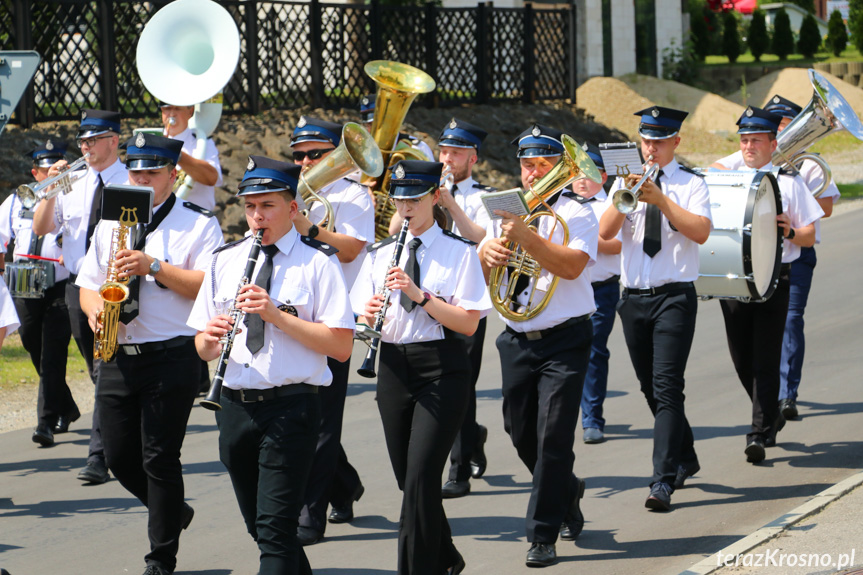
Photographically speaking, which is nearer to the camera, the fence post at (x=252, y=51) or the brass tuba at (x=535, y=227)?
the brass tuba at (x=535, y=227)

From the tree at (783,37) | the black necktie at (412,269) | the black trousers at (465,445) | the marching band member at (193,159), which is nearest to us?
the black necktie at (412,269)

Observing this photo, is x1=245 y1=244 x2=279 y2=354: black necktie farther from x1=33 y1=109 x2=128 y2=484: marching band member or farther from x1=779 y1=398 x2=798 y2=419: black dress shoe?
x1=779 y1=398 x2=798 y2=419: black dress shoe

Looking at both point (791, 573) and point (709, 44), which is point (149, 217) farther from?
point (709, 44)

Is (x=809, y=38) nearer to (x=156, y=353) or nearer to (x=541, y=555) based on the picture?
(x=541, y=555)

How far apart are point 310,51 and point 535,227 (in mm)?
13356

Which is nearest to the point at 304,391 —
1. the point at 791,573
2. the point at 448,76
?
the point at 791,573

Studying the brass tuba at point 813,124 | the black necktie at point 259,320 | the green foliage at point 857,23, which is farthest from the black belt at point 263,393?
the green foliage at point 857,23

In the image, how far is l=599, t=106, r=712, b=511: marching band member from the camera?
22.9 ft

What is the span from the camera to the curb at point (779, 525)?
582 cm

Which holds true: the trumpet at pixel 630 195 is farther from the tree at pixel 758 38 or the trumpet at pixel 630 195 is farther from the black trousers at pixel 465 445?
the tree at pixel 758 38

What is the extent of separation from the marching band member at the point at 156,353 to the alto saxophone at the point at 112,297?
52 mm

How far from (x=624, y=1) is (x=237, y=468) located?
3051cm

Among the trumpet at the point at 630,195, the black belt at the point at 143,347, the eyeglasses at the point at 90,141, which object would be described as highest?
the eyeglasses at the point at 90,141

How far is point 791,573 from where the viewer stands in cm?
560
